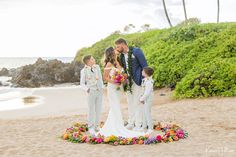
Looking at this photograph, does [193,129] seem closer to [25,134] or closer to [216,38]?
[25,134]

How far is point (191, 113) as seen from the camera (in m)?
14.8

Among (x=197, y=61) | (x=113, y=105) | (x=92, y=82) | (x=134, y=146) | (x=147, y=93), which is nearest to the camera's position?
(x=134, y=146)

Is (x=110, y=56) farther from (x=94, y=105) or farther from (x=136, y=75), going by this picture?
(x=94, y=105)

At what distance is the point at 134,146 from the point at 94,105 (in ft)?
6.75

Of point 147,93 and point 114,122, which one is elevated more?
point 147,93

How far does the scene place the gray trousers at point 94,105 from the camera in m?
11.4

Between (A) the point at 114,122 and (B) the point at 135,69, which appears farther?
(B) the point at 135,69

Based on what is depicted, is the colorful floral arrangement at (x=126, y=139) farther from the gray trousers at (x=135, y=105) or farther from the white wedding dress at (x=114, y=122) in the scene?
the gray trousers at (x=135, y=105)

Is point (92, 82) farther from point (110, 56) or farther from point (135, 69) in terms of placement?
point (135, 69)

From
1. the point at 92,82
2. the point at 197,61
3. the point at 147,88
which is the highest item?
the point at 197,61

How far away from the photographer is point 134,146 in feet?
32.5

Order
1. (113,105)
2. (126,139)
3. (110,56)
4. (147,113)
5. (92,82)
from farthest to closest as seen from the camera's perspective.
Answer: (147,113) < (92,82) < (113,105) < (110,56) < (126,139)

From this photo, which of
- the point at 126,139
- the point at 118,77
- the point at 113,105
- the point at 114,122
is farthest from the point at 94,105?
the point at 126,139

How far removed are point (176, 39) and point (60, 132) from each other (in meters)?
14.8
